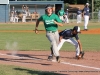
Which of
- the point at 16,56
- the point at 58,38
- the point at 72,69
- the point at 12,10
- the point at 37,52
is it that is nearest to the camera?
the point at 72,69

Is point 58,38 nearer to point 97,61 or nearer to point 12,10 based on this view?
point 97,61

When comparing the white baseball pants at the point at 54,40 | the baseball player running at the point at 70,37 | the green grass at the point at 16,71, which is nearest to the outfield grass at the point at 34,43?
the baseball player running at the point at 70,37

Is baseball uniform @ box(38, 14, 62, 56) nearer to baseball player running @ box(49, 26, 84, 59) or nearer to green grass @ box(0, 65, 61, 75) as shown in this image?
baseball player running @ box(49, 26, 84, 59)

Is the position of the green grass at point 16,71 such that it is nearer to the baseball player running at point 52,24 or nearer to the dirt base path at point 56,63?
the dirt base path at point 56,63

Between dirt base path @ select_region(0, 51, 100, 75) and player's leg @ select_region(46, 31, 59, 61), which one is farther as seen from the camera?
player's leg @ select_region(46, 31, 59, 61)

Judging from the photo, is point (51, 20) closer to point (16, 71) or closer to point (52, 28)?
point (52, 28)

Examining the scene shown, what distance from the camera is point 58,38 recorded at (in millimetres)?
13805

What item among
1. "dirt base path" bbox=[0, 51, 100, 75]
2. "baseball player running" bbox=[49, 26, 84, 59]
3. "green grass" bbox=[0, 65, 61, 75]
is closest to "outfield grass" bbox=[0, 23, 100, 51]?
"dirt base path" bbox=[0, 51, 100, 75]

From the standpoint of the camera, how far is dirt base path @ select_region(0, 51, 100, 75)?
1184 cm

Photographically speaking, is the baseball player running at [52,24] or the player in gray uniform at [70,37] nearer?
the baseball player running at [52,24]

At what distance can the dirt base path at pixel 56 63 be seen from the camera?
11.8 meters

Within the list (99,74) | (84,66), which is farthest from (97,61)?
(99,74)

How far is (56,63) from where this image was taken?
44.5 feet

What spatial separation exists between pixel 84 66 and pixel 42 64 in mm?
1478
